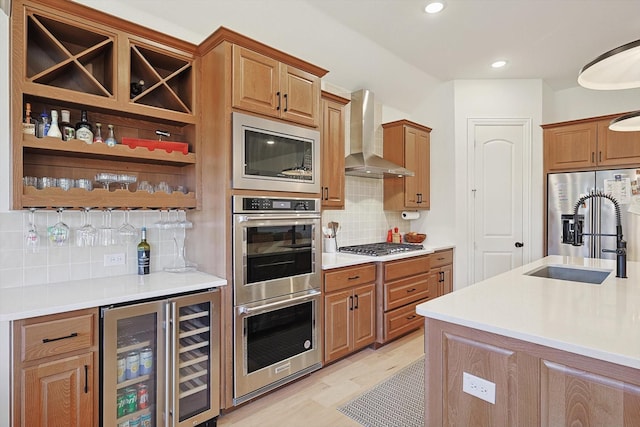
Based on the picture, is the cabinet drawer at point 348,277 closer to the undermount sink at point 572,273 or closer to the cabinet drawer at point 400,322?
the cabinet drawer at point 400,322

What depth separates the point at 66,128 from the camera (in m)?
2.00

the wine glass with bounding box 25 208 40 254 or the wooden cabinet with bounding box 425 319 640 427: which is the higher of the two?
the wine glass with bounding box 25 208 40 254

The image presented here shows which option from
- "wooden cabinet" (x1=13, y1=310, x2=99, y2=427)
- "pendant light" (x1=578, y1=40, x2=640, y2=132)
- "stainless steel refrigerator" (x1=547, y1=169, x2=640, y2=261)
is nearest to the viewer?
"pendant light" (x1=578, y1=40, x2=640, y2=132)

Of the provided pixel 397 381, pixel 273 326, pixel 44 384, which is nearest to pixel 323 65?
pixel 273 326

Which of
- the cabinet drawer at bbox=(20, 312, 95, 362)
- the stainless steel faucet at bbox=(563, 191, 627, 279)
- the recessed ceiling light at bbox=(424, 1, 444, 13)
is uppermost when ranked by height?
the recessed ceiling light at bbox=(424, 1, 444, 13)

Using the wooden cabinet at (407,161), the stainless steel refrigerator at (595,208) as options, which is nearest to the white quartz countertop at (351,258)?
the wooden cabinet at (407,161)

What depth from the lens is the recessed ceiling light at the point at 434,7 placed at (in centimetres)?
271

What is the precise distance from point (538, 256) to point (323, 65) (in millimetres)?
3410

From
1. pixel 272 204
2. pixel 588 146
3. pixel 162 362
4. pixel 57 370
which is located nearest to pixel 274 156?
pixel 272 204

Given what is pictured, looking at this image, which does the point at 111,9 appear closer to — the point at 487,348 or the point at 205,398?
the point at 205,398

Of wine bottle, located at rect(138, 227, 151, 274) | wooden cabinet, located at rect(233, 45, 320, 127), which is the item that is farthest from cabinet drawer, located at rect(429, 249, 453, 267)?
wine bottle, located at rect(138, 227, 151, 274)

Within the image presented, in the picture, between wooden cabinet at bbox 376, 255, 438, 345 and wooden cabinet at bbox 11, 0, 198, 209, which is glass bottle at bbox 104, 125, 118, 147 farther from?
wooden cabinet at bbox 376, 255, 438, 345

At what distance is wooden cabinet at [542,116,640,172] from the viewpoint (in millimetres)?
3768

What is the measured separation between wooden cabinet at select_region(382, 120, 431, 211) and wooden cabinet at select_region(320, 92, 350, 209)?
114cm
